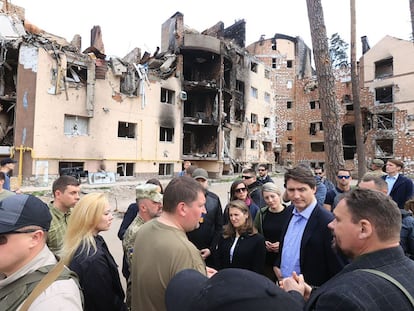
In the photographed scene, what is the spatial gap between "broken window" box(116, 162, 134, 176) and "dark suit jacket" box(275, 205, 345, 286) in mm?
16983

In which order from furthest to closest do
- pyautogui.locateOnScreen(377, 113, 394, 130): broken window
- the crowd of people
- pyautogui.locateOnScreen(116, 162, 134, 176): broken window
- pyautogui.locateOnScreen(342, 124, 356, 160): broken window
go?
pyautogui.locateOnScreen(342, 124, 356, 160): broken window < pyautogui.locateOnScreen(377, 113, 394, 130): broken window < pyautogui.locateOnScreen(116, 162, 134, 176): broken window < the crowd of people

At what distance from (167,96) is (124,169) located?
7072 millimetres

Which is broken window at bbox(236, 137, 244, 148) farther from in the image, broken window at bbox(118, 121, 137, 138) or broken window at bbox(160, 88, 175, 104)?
broken window at bbox(118, 121, 137, 138)

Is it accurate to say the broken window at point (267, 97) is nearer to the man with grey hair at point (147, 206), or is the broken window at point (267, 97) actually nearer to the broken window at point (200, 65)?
the broken window at point (200, 65)

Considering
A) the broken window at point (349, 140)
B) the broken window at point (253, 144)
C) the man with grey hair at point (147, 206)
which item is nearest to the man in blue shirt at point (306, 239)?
the man with grey hair at point (147, 206)

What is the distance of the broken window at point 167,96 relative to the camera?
21.0m

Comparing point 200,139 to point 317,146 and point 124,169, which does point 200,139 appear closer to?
point 124,169

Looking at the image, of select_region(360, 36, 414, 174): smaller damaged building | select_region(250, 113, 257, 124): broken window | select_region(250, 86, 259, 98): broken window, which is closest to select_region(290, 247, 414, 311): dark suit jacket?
select_region(250, 113, 257, 124): broken window

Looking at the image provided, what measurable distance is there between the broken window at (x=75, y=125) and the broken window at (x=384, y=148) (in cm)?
2943

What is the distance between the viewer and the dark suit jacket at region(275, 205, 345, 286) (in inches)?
91.7

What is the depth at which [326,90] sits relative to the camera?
6.63 metres

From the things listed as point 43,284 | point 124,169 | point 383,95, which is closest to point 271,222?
point 43,284

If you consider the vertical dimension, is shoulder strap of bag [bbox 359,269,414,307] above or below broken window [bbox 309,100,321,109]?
below

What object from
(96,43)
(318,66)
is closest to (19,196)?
(318,66)
